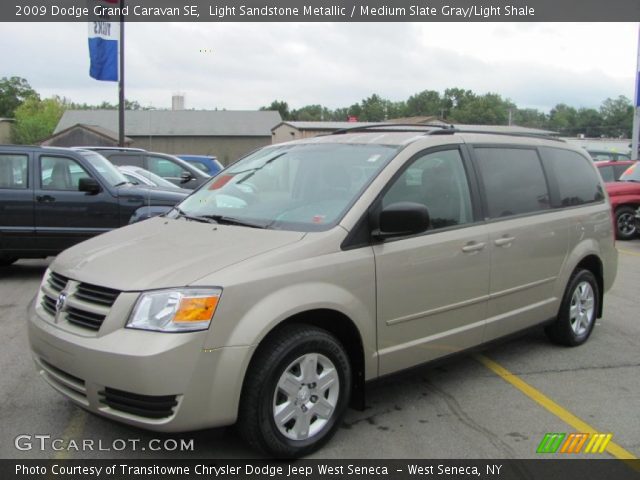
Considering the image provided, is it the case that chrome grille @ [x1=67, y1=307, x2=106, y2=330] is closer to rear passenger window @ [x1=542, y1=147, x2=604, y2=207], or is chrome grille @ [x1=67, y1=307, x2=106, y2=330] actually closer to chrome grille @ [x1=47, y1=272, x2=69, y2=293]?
chrome grille @ [x1=47, y1=272, x2=69, y2=293]

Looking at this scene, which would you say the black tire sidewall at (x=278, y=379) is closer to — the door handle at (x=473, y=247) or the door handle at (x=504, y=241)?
the door handle at (x=473, y=247)

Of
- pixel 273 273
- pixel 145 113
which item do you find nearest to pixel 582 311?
pixel 273 273

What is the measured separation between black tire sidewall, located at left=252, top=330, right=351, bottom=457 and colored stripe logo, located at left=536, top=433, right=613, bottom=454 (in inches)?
47.0

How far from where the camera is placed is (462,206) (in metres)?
4.31

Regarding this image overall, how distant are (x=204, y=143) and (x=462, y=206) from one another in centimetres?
6138

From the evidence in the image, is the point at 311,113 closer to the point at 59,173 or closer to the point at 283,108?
the point at 283,108

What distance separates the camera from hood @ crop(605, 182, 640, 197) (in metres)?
13.1

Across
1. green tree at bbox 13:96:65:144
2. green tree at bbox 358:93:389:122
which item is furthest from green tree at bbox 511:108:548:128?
green tree at bbox 13:96:65:144

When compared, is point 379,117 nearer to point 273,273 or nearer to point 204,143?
point 204,143

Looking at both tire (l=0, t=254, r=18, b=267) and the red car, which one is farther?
the red car

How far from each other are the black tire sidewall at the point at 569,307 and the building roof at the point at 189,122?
59.5 metres

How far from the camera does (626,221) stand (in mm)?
13219

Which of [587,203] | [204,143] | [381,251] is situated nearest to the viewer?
[381,251]

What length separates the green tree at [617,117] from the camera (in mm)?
82312
